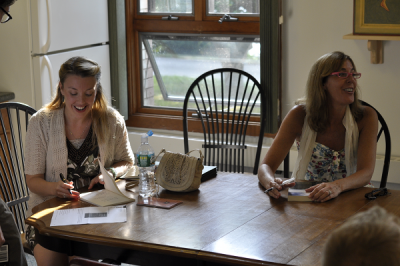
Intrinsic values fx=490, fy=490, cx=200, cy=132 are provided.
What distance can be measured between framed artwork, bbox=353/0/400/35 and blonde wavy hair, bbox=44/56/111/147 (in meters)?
1.50

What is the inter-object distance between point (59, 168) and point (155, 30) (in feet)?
5.79

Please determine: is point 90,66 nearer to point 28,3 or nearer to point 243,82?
point 28,3

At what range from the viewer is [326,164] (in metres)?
2.43

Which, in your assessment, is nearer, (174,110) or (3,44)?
(3,44)

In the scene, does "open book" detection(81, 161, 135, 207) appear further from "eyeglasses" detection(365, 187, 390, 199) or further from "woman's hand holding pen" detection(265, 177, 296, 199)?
"eyeglasses" detection(365, 187, 390, 199)

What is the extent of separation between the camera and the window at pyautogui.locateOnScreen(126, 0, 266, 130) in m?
3.48

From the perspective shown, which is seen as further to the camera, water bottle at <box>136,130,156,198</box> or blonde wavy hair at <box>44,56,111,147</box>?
blonde wavy hair at <box>44,56,111,147</box>

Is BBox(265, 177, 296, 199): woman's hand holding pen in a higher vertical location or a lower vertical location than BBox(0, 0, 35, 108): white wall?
lower

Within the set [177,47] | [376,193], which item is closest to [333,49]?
[177,47]

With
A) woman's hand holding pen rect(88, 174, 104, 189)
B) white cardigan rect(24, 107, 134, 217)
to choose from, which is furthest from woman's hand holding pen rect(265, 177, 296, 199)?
white cardigan rect(24, 107, 134, 217)

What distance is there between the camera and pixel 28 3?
3010mm

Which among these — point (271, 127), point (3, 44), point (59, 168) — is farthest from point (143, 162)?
point (3, 44)

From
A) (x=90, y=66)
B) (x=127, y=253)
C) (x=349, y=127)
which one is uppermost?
(x=90, y=66)

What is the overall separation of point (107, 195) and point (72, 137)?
1.37ft
